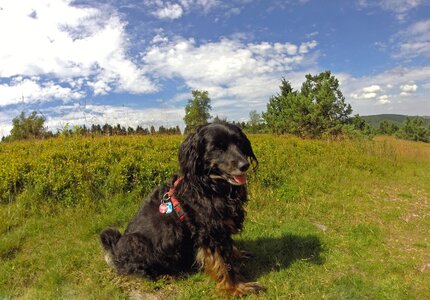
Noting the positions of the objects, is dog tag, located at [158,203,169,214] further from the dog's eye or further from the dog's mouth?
the dog's eye

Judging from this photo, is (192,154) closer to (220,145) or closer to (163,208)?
(220,145)

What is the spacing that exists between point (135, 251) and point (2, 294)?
155 centimetres

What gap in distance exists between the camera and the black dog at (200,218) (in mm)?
3314

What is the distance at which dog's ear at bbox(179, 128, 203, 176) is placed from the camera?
3.31 metres

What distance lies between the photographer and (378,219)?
609cm

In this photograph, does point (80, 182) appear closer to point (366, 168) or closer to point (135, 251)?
point (135, 251)

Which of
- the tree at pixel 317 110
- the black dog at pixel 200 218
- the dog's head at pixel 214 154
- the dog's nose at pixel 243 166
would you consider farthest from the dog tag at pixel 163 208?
the tree at pixel 317 110

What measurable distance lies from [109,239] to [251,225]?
246 cm

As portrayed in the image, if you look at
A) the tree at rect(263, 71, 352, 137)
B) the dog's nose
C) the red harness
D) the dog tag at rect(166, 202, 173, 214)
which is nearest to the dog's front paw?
the red harness

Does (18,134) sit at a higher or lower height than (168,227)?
higher

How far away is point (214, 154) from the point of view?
3283 millimetres

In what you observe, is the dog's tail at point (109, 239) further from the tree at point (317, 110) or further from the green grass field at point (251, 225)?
the tree at point (317, 110)

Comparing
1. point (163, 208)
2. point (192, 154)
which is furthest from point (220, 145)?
point (163, 208)

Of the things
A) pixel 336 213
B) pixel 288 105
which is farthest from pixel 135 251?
pixel 288 105
